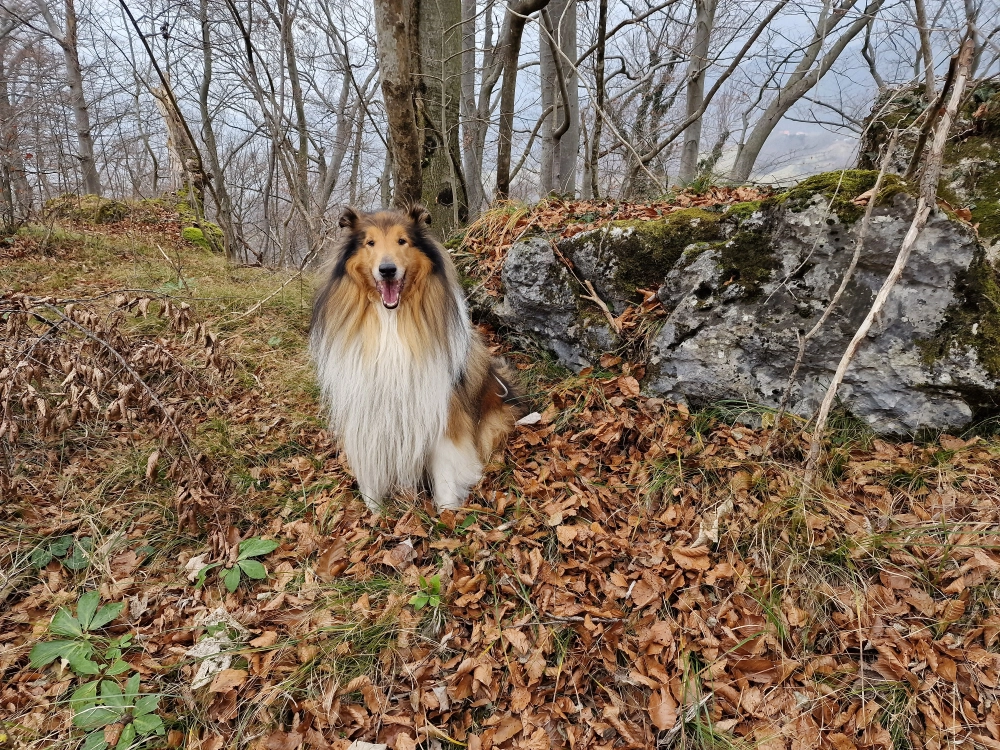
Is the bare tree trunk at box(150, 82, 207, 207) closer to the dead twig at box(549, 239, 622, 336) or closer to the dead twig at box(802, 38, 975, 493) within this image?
the dead twig at box(549, 239, 622, 336)

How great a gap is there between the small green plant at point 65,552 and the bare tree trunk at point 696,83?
351 inches

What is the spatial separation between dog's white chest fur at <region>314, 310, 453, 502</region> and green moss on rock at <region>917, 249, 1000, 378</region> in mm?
2618

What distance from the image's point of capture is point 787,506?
224 cm

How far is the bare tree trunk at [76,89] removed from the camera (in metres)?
13.4

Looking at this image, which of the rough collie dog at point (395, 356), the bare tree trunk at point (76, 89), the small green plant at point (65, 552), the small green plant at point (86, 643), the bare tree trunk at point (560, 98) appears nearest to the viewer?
the small green plant at point (86, 643)

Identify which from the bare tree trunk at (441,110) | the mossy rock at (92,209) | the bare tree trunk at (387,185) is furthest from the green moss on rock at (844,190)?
the mossy rock at (92,209)

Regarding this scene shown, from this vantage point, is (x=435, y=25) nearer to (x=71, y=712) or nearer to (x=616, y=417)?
(x=616, y=417)

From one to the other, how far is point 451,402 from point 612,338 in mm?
1286

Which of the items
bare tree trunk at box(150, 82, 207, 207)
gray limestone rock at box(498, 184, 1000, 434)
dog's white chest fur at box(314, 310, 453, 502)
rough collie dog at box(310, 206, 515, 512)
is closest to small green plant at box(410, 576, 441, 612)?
rough collie dog at box(310, 206, 515, 512)

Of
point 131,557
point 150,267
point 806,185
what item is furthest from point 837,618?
point 150,267

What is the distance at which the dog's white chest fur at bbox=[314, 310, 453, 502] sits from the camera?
2668 millimetres

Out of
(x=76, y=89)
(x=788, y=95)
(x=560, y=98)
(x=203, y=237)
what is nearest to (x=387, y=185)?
(x=203, y=237)

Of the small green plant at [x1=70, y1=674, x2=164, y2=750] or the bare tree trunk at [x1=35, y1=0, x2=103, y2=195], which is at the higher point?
the bare tree trunk at [x1=35, y1=0, x2=103, y2=195]

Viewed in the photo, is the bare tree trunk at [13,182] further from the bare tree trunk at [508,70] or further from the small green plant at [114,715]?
the small green plant at [114,715]
